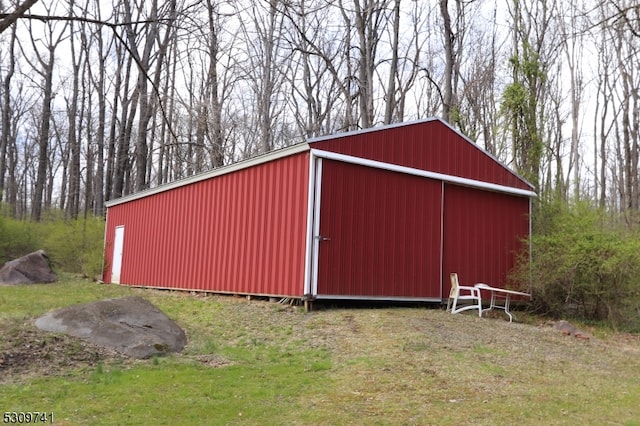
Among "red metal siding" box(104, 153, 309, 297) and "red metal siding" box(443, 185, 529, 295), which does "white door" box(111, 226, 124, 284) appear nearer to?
"red metal siding" box(104, 153, 309, 297)

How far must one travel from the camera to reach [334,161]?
9305 mm

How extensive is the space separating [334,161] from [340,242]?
134cm

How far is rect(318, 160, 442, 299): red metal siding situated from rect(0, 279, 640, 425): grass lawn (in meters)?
0.79

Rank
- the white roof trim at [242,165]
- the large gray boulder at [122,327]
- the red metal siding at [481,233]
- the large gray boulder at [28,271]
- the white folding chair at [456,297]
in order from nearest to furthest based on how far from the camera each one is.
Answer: the large gray boulder at [122,327], the white roof trim at [242,165], the white folding chair at [456,297], the red metal siding at [481,233], the large gray boulder at [28,271]

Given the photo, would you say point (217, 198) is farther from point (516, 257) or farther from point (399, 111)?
point (399, 111)

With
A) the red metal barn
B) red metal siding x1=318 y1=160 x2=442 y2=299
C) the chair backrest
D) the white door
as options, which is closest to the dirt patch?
the red metal barn

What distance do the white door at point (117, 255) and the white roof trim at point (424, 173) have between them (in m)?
9.80

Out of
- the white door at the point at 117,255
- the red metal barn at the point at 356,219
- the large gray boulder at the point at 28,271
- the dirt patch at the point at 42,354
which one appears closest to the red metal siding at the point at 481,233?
the red metal barn at the point at 356,219

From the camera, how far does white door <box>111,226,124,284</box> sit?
657 inches

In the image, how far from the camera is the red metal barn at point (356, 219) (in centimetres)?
920

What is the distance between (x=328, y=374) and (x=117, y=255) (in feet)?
42.0

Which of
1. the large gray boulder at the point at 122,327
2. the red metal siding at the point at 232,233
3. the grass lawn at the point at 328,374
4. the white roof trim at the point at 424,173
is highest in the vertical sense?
the white roof trim at the point at 424,173

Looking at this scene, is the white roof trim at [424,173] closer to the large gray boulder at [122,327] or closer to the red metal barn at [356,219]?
the red metal barn at [356,219]

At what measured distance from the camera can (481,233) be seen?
448 inches
